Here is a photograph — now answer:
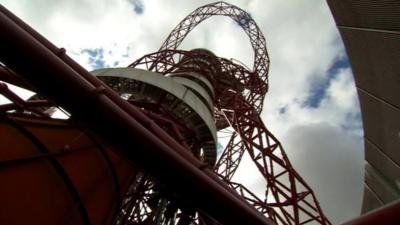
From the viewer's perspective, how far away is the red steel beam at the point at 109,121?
9.44ft

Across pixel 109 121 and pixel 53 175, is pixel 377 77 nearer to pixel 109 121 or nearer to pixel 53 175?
pixel 109 121

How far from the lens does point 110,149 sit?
Answer: 295 inches

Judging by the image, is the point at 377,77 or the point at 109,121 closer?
the point at 109,121

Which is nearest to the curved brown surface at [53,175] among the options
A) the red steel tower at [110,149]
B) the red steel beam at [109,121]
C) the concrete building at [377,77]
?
the red steel tower at [110,149]

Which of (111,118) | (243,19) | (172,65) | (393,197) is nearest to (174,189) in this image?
(111,118)

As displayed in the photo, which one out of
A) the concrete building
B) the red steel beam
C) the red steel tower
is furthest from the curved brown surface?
the concrete building

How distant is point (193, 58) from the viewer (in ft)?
59.4

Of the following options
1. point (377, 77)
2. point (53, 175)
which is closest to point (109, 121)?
point (53, 175)

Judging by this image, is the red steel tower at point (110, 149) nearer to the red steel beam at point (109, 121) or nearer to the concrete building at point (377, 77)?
the red steel beam at point (109, 121)

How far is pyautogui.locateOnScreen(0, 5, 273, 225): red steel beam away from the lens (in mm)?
2877

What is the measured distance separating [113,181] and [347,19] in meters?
6.88

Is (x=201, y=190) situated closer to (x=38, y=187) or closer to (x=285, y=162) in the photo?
(x=38, y=187)

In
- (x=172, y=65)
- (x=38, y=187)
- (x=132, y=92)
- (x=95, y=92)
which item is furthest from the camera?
(x=172, y=65)

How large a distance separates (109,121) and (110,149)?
4.53 m
